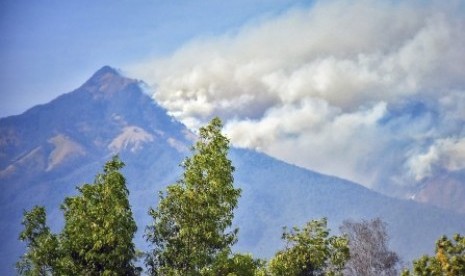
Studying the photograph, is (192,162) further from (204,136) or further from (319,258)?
(319,258)

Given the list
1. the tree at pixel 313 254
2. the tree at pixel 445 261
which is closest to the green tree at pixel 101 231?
the tree at pixel 313 254

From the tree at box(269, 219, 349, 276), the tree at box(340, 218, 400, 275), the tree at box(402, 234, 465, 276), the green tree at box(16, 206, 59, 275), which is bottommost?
the green tree at box(16, 206, 59, 275)

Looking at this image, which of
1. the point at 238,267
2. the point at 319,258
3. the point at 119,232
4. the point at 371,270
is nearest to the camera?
the point at 119,232

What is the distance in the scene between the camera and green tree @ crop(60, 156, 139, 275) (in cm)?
3147

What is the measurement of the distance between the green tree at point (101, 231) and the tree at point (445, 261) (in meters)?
17.1

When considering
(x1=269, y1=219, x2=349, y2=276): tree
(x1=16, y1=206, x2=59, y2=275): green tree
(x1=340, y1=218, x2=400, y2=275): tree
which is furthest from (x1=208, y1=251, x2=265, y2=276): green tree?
(x1=340, y1=218, x2=400, y2=275): tree

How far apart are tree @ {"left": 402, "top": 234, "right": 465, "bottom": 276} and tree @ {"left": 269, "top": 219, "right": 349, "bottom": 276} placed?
7640 mm

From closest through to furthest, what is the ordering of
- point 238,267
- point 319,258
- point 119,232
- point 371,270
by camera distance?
1. point 119,232
2. point 238,267
3. point 319,258
4. point 371,270

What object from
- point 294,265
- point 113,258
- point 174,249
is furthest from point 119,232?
point 294,265

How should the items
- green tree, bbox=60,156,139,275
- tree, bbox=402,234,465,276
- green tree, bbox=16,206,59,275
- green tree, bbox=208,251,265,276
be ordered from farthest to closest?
tree, bbox=402,234,465,276 < green tree, bbox=16,206,59,275 < green tree, bbox=208,251,265,276 < green tree, bbox=60,156,139,275

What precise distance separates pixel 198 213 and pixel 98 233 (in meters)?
5.45

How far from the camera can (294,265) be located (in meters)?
44.0

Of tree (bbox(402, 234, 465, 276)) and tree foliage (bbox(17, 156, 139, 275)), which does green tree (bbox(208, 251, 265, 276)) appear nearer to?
tree foliage (bbox(17, 156, 139, 275))

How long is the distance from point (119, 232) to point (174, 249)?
11.5ft
